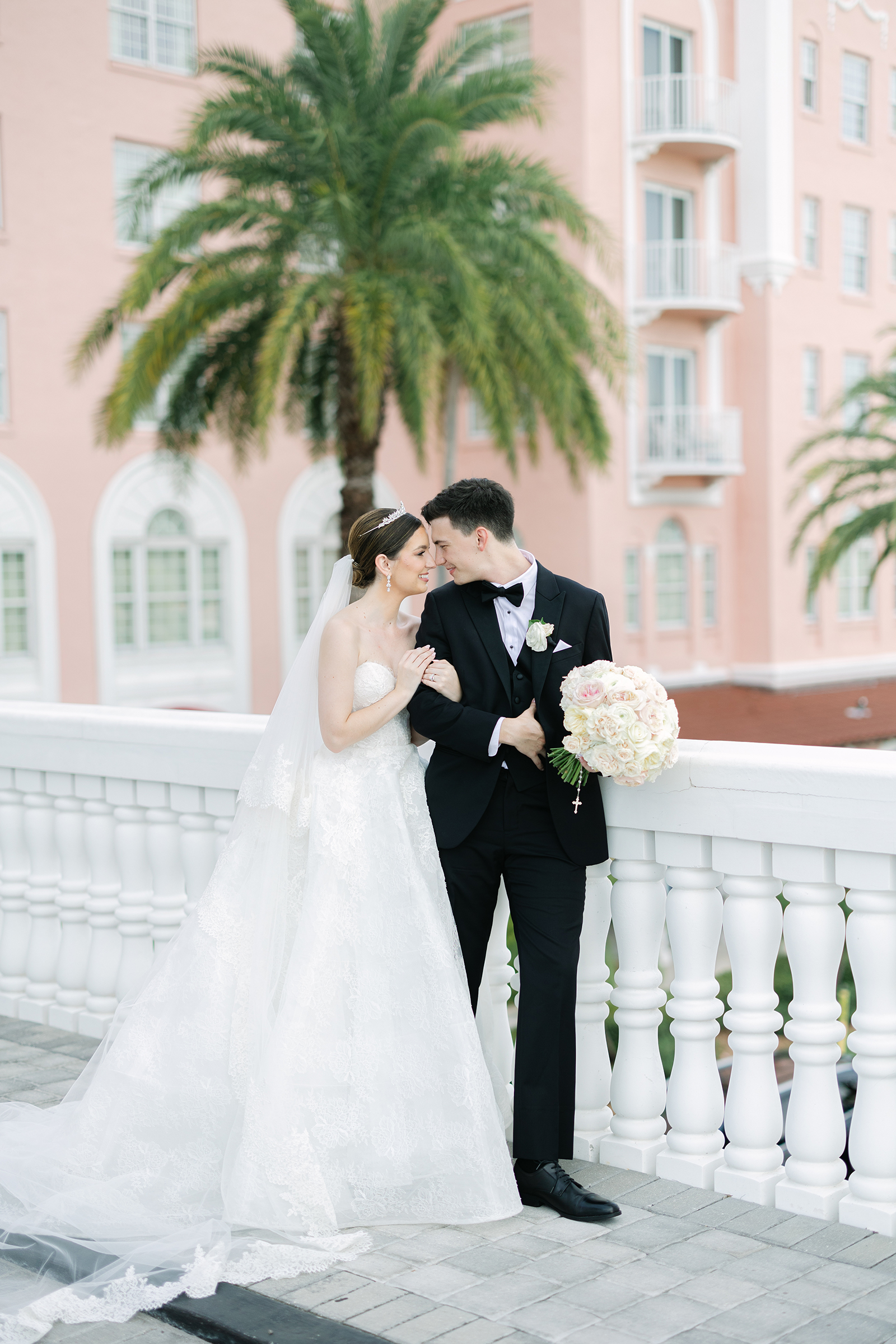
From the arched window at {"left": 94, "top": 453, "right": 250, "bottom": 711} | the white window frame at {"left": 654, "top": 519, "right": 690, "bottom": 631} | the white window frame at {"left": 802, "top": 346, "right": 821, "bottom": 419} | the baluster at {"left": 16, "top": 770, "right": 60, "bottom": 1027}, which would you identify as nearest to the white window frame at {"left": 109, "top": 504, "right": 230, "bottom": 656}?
the arched window at {"left": 94, "top": 453, "right": 250, "bottom": 711}

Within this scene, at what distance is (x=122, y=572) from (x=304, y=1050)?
22.3 metres

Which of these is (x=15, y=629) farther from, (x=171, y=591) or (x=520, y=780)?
(x=520, y=780)

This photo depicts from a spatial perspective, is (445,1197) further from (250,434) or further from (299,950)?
(250,434)

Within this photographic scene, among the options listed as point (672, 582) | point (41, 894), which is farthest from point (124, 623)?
point (41, 894)

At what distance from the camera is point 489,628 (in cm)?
394

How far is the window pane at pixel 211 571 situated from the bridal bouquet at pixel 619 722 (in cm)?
2335

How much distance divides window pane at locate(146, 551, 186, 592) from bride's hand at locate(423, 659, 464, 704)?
2233cm

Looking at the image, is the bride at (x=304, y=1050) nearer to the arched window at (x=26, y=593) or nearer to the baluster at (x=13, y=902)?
the baluster at (x=13, y=902)

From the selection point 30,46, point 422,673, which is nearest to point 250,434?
point 30,46

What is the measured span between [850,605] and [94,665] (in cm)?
1954

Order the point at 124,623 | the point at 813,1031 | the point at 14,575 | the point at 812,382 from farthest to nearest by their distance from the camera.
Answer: the point at 812,382
the point at 124,623
the point at 14,575
the point at 813,1031

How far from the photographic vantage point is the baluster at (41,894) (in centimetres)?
559

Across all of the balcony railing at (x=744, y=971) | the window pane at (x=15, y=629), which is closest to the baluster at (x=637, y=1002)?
the balcony railing at (x=744, y=971)

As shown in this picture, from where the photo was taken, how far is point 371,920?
392cm
